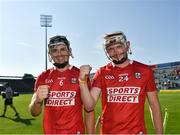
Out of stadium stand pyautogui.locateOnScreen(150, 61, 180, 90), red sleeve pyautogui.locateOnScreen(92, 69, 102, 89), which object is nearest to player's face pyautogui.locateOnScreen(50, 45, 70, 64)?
red sleeve pyautogui.locateOnScreen(92, 69, 102, 89)

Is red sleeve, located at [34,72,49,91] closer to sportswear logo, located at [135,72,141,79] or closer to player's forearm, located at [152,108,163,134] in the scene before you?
sportswear logo, located at [135,72,141,79]

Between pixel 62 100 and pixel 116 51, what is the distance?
1.12 m

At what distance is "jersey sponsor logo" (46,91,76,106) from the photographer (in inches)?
233

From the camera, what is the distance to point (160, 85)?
302 feet

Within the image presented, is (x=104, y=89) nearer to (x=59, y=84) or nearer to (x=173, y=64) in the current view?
(x=59, y=84)

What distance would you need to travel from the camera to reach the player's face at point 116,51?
18.9 feet

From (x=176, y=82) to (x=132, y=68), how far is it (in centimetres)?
8436

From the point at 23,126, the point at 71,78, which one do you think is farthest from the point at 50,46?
the point at 23,126

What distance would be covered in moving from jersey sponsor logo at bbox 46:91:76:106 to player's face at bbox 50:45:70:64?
0.49 metres

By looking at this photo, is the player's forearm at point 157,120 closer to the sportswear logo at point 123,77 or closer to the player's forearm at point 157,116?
the player's forearm at point 157,116

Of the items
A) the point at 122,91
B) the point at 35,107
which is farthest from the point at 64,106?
the point at 122,91

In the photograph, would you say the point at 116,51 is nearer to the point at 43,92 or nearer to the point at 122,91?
the point at 122,91

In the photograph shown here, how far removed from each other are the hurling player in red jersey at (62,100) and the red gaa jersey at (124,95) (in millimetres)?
354

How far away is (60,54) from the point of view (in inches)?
235
